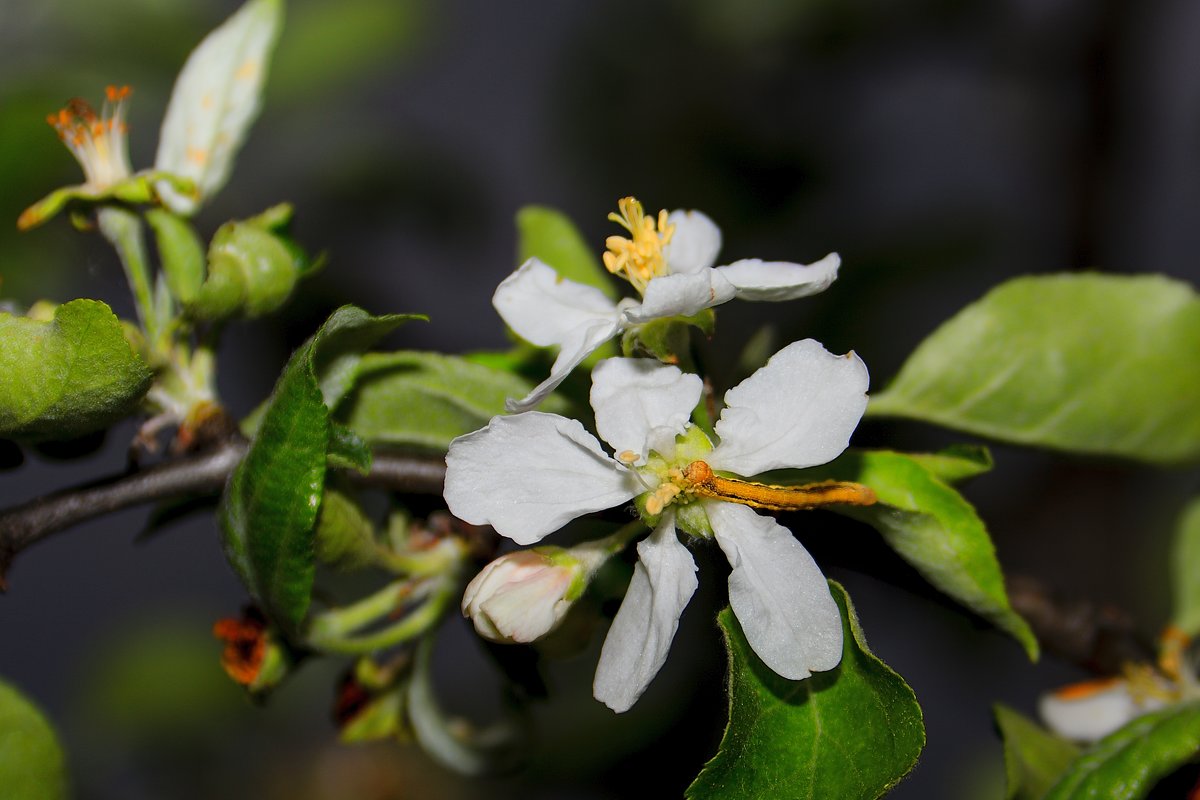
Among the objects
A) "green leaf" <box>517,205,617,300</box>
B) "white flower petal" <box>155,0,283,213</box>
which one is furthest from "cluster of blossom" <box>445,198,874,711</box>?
"white flower petal" <box>155,0,283,213</box>

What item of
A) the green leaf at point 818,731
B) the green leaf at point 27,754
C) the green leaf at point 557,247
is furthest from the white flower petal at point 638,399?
the green leaf at point 27,754

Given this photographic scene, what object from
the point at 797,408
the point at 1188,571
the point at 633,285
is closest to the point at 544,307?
the point at 633,285

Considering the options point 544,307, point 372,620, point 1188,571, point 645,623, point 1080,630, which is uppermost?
point 544,307

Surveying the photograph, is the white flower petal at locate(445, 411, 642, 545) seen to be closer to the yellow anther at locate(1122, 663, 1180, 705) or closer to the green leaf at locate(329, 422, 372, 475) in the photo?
the green leaf at locate(329, 422, 372, 475)

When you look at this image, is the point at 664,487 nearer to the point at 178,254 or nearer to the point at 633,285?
the point at 633,285

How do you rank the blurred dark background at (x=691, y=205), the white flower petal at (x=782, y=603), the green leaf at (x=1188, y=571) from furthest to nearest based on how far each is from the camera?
the blurred dark background at (x=691, y=205) < the green leaf at (x=1188, y=571) < the white flower petal at (x=782, y=603)

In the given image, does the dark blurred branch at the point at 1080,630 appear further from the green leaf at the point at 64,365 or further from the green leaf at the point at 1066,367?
the green leaf at the point at 64,365
